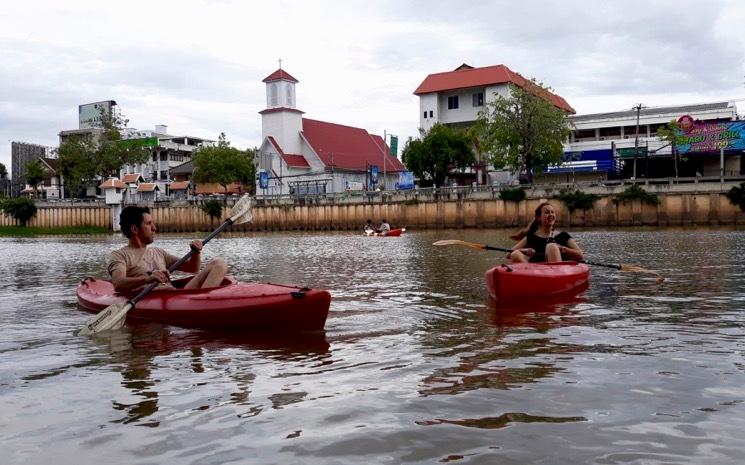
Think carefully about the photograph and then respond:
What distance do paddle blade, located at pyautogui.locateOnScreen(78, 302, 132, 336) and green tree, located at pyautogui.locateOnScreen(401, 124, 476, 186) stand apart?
5024cm

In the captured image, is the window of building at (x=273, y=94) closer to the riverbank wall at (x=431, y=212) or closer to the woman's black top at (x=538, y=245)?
the riverbank wall at (x=431, y=212)

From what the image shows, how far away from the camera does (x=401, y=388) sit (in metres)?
5.13

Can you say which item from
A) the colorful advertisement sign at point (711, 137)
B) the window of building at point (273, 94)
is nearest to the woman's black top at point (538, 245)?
the colorful advertisement sign at point (711, 137)

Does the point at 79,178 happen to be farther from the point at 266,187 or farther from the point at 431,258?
the point at 431,258

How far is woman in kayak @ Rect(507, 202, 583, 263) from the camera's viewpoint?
35.3ft

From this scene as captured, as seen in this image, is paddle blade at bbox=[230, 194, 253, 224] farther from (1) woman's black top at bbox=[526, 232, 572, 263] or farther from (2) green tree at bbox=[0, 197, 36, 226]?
(2) green tree at bbox=[0, 197, 36, 226]

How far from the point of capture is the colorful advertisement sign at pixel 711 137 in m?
49.8

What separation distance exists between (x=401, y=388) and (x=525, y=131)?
45.2 meters

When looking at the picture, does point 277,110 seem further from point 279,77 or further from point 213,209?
point 213,209

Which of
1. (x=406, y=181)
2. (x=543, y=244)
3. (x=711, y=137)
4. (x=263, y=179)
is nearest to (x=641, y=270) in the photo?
(x=543, y=244)

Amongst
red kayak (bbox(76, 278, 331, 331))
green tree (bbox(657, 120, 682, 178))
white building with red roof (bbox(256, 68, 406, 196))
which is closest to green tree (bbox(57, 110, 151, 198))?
white building with red roof (bbox(256, 68, 406, 196))

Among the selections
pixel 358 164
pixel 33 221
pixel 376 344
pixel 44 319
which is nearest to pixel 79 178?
pixel 33 221

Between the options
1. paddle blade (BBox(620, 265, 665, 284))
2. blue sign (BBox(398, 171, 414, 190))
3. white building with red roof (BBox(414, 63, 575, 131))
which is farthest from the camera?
Result: white building with red roof (BBox(414, 63, 575, 131))

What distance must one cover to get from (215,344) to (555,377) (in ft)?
12.1
